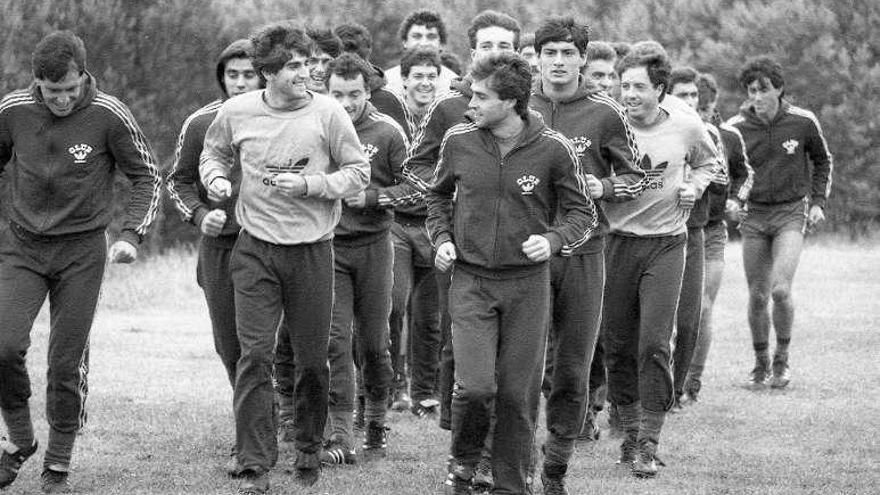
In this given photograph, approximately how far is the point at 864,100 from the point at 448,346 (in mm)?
19205

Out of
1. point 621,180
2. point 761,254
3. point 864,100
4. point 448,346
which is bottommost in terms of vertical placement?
point 864,100

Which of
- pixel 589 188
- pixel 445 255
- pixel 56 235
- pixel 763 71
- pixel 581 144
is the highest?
pixel 581 144

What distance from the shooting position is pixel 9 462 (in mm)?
8852

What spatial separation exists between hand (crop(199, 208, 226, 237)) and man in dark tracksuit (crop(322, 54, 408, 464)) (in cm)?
114

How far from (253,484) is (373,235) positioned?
2044 mm

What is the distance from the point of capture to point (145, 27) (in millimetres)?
20359

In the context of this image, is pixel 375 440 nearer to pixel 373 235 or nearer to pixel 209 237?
pixel 373 235

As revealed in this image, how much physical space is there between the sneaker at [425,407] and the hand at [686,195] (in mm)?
2733

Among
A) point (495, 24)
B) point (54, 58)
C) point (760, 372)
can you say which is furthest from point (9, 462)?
point (760, 372)

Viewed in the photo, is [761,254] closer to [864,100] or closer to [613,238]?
[613,238]

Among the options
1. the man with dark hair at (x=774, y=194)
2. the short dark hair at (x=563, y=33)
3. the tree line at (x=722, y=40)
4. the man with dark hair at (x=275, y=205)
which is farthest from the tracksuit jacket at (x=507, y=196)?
the tree line at (x=722, y=40)

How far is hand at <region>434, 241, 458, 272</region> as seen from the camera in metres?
8.14

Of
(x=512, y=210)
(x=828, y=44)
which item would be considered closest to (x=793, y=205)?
(x=512, y=210)

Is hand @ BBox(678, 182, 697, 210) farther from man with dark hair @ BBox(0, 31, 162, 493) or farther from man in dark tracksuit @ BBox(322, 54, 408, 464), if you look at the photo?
man with dark hair @ BBox(0, 31, 162, 493)
